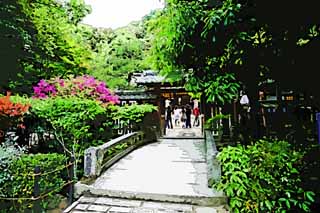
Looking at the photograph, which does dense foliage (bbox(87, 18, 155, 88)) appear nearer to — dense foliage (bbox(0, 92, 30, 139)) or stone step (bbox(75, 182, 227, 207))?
dense foliage (bbox(0, 92, 30, 139))

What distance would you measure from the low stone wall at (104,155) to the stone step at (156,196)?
0.52 metres

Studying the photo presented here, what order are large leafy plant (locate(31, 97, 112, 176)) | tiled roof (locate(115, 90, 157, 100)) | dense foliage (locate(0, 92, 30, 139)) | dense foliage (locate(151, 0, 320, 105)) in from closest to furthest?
dense foliage (locate(151, 0, 320, 105)) < dense foliage (locate(0, 92, 30, 139)) < large leafy plant (locate(31, 97, 112, 176)) < tiled roof (locate(115, 90, 157, 100))

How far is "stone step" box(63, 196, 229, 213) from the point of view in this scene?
186 inches

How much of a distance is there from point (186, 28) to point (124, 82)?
13003mm

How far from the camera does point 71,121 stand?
8.04m

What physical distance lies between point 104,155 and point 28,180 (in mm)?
2309

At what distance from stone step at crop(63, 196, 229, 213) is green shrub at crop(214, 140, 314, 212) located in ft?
1.89

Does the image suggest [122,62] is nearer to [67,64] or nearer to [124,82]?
[124,82]

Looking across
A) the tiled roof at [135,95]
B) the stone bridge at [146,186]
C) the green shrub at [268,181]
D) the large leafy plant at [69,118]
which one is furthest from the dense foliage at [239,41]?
the tiled roof at [135,95]

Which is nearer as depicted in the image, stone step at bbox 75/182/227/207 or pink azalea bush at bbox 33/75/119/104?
stone step at bbox 75/182/227/207

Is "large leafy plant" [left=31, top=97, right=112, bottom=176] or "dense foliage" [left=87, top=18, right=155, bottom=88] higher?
"dense foliage" [left=87, top=18, right=155, bottom=88]

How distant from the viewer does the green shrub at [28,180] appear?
18.4 feet

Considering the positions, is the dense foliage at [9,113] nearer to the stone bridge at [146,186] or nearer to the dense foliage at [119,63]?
the stone bridge at [146,186]

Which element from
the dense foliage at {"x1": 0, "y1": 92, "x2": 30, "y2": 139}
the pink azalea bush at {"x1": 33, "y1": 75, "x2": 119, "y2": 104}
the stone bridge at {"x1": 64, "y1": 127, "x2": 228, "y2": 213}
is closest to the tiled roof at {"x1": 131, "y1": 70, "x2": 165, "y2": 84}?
the pink azalea bush at {"x1": 33, "y1": 75, "x2": 119, "y2": 104}
